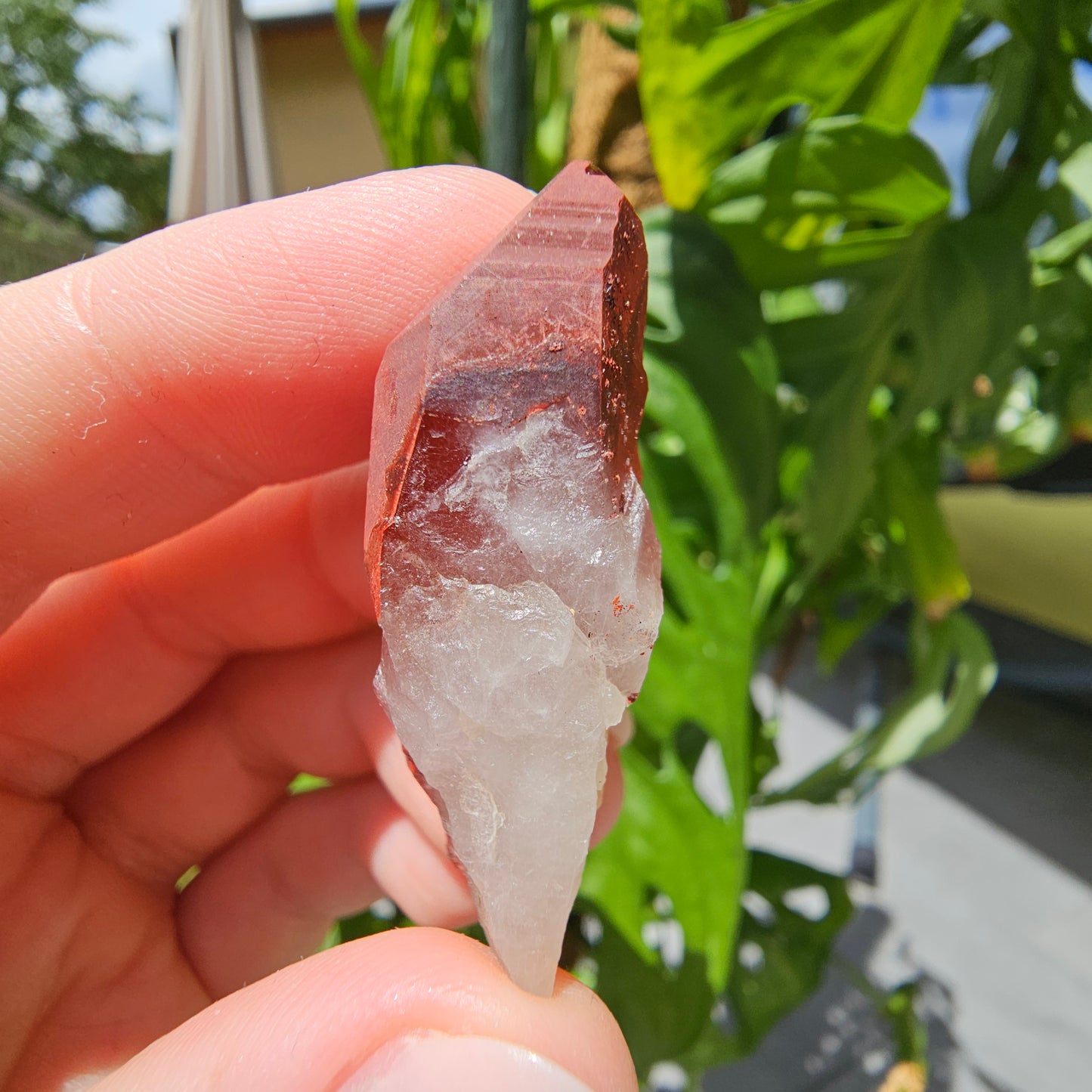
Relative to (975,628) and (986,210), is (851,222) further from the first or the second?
(975,628)

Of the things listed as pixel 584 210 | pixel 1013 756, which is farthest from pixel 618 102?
pixel 1013 756

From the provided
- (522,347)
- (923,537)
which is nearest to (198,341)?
(522,347)

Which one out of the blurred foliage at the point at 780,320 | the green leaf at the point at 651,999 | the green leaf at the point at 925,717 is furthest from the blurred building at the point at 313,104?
the green leaf at the point at 651,999

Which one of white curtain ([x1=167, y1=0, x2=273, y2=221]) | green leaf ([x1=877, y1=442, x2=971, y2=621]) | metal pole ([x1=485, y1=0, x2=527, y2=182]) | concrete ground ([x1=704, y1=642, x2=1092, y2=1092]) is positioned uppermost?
metal pole ([x1=485, y1=0, x2=527, y2=182])

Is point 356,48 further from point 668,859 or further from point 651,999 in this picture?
point 651,999

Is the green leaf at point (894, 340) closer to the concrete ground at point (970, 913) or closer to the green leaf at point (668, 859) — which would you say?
the green leaf at point (668, 859)

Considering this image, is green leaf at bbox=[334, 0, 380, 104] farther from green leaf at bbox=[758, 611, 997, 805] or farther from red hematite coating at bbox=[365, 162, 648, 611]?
green leaf at bbox=[758, 611, 997, 805]

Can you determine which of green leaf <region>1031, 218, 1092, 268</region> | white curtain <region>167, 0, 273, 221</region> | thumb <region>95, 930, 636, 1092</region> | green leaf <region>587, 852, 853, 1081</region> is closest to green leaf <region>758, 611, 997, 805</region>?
green leaf <region>587, 852, 853, 1081</region>
